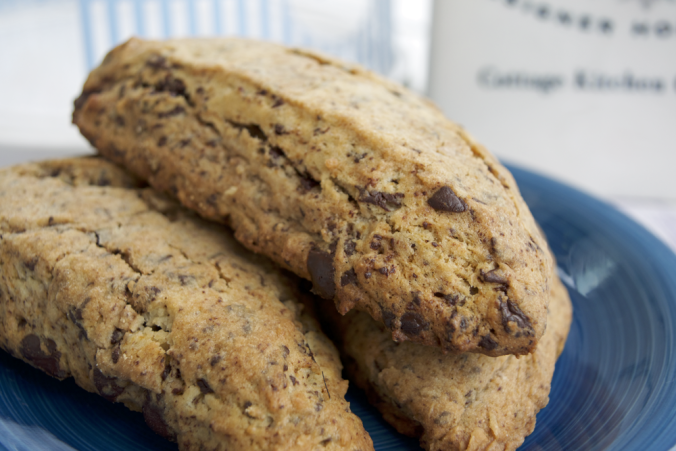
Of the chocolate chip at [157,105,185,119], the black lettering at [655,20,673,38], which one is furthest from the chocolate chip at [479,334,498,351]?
the black lettering at [655,20,673,38]

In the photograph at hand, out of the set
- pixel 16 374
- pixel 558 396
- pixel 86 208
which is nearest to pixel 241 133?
pixel 86 208

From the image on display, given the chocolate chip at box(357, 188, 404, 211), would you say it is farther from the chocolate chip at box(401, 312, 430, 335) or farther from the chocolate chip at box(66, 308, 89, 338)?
the chocolate chip at box(66, 308, 89, 338)

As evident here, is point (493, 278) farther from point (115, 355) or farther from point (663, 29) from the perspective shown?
point (663, 29)

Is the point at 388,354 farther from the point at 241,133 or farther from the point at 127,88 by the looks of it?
the point at 127,88

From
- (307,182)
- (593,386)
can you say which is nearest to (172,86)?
(307,182)

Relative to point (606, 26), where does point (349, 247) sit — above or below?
below
